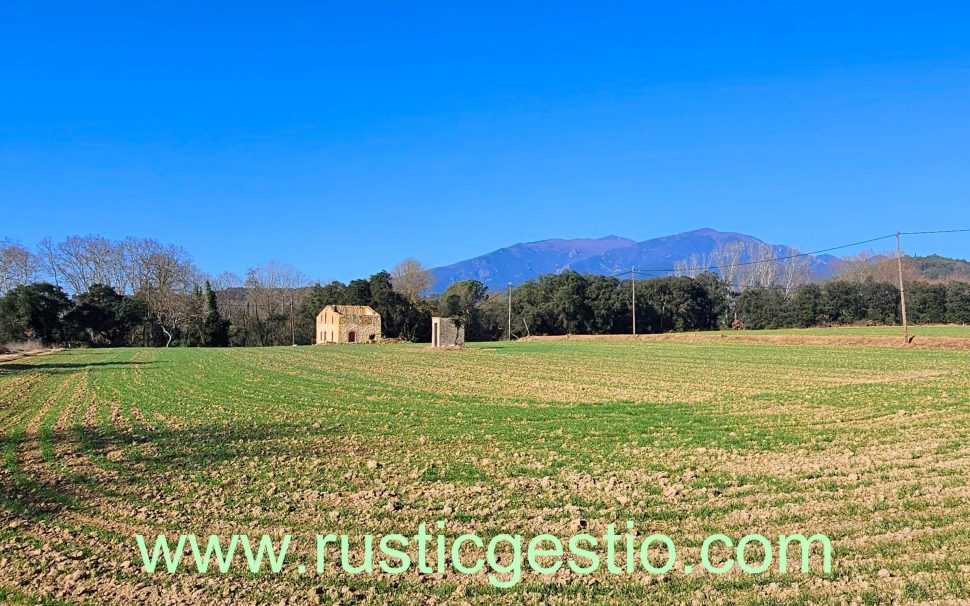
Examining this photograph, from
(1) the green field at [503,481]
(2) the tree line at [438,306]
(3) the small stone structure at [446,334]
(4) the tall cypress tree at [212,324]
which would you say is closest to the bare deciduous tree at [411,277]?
(2) the tree line at [438,306]

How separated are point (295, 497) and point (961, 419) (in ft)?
37.8

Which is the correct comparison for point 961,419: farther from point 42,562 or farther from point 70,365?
point 70,365

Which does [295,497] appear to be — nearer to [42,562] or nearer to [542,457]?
[42,562]

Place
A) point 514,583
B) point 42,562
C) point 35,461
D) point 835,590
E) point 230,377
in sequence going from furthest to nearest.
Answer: point 230,377 → point 35,461 → point 42,562 → point 514,583 → point 835,590

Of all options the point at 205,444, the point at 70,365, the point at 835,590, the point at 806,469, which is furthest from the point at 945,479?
the point at 70,365

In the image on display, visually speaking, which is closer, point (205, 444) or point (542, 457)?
point (542, 457)

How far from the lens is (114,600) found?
15.9ft

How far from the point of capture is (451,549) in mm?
5738

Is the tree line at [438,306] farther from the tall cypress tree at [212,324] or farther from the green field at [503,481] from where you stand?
the green field at [503,481]

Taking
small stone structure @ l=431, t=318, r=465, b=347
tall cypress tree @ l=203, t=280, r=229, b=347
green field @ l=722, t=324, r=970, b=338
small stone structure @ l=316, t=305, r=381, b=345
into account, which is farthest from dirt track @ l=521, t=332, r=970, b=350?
tall cypress tree @ l=203, t=280, r=229, b=347

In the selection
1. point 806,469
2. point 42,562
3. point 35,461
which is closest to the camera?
point 42,562

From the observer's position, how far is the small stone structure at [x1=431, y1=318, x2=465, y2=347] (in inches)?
1774

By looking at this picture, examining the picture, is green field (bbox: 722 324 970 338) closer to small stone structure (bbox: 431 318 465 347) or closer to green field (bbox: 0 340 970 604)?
small stone structure (bbox: 431 318 465 347)

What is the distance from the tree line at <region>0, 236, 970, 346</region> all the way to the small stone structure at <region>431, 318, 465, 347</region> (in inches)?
837
